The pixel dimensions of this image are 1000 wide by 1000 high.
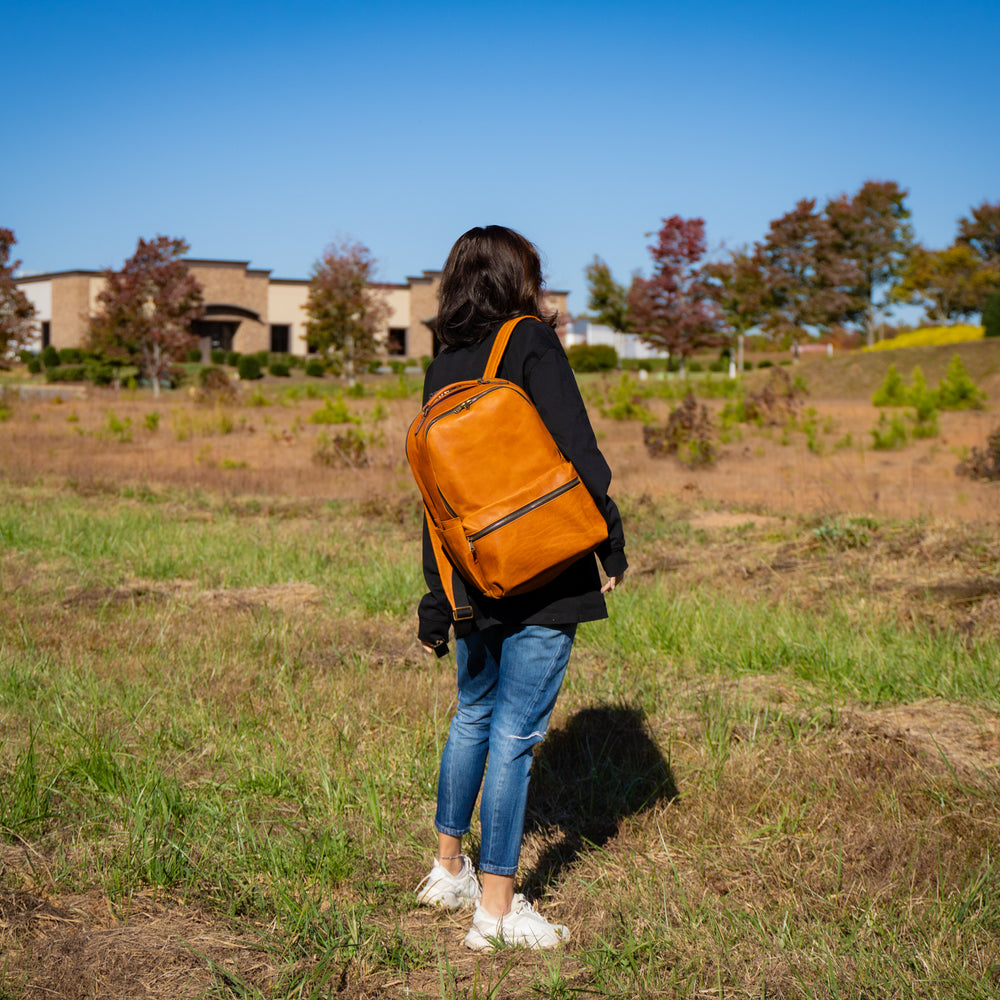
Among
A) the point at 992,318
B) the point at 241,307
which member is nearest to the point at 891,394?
the point at 992,318

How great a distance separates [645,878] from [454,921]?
583 mm

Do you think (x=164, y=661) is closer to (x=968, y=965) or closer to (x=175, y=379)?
(x=968, y=965)

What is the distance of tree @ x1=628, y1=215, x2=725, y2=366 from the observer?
1384 inches

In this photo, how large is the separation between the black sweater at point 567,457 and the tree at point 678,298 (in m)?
33.9

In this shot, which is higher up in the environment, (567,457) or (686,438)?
(567,457)

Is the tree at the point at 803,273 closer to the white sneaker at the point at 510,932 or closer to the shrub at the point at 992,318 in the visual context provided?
the shrub at the point at 992,318

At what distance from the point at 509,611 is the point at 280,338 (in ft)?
170

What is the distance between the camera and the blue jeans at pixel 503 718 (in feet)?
7.33

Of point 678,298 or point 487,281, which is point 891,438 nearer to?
point 487,281

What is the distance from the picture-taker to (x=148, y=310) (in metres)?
31.5

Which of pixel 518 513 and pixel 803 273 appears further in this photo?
pixel 803 273

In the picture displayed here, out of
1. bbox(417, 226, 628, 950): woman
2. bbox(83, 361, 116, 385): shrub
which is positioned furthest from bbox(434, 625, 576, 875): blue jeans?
bbox(83, 361, 116, 385): shrub

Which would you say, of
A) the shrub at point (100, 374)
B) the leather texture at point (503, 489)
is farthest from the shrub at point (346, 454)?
the shrub at point (100, 374)

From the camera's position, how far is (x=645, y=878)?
2.74 m
